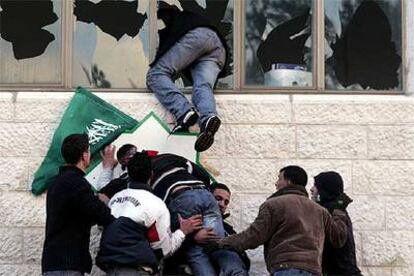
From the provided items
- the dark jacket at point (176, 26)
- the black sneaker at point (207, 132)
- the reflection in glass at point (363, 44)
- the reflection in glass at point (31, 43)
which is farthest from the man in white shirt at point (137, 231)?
the reflection in glass at point (363, 44)

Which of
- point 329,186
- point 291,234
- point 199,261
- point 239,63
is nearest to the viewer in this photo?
point 291,234

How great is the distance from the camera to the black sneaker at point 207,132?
26.1 ft

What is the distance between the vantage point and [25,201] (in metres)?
8.29

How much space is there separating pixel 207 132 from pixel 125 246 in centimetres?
157

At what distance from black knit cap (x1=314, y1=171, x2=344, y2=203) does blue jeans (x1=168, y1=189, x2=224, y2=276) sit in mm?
851

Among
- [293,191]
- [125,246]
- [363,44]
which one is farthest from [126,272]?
[363,44]

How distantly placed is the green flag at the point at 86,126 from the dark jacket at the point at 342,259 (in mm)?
2129

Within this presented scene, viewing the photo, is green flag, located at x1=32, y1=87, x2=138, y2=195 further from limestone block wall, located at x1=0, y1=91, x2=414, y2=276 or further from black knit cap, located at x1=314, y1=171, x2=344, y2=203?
black knit cap, located at x1=314, y1=171, x2=344, y2=203

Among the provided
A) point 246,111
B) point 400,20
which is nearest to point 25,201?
point 246,111

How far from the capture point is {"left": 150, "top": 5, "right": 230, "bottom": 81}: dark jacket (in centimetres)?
827

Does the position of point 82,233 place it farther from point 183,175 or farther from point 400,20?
point 400,20

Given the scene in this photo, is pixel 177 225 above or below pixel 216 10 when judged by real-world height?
below

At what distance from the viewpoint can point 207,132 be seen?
7961mm

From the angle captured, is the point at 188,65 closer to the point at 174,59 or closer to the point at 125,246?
the point at 174,59
